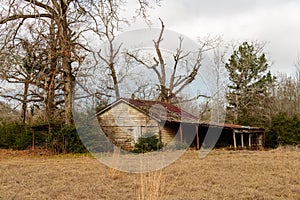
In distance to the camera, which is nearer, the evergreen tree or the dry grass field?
the dry grass field

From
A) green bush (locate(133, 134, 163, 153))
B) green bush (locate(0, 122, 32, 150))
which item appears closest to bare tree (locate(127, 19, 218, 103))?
green bush (locate(133, 134, 163, 153))

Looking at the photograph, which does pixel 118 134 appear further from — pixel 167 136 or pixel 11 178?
pixel 11 178

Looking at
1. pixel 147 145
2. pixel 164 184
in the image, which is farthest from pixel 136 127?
pixel 164 184

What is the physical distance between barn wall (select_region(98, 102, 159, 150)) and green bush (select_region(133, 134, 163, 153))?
1.06 metres

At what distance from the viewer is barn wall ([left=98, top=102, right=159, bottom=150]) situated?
741 inches

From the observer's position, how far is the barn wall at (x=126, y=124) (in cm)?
1881

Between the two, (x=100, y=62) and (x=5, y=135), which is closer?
(x=100, y=62)

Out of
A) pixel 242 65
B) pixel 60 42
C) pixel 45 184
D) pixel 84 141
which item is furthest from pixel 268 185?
pixel 242 65

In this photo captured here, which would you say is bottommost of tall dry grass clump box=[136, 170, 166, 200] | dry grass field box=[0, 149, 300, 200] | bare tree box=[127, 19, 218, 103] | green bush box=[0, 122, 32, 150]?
dry grass field box=[0, 149, 300, 200]

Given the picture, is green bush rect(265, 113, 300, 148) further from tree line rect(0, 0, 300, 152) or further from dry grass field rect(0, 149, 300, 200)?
dry grass field rect(0, 149, 300, 200)

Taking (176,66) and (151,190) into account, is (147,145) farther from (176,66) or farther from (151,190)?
(151,190)

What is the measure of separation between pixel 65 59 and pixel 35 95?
4892mm

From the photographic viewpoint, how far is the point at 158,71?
879 cm

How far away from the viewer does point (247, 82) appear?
32.0 metres
